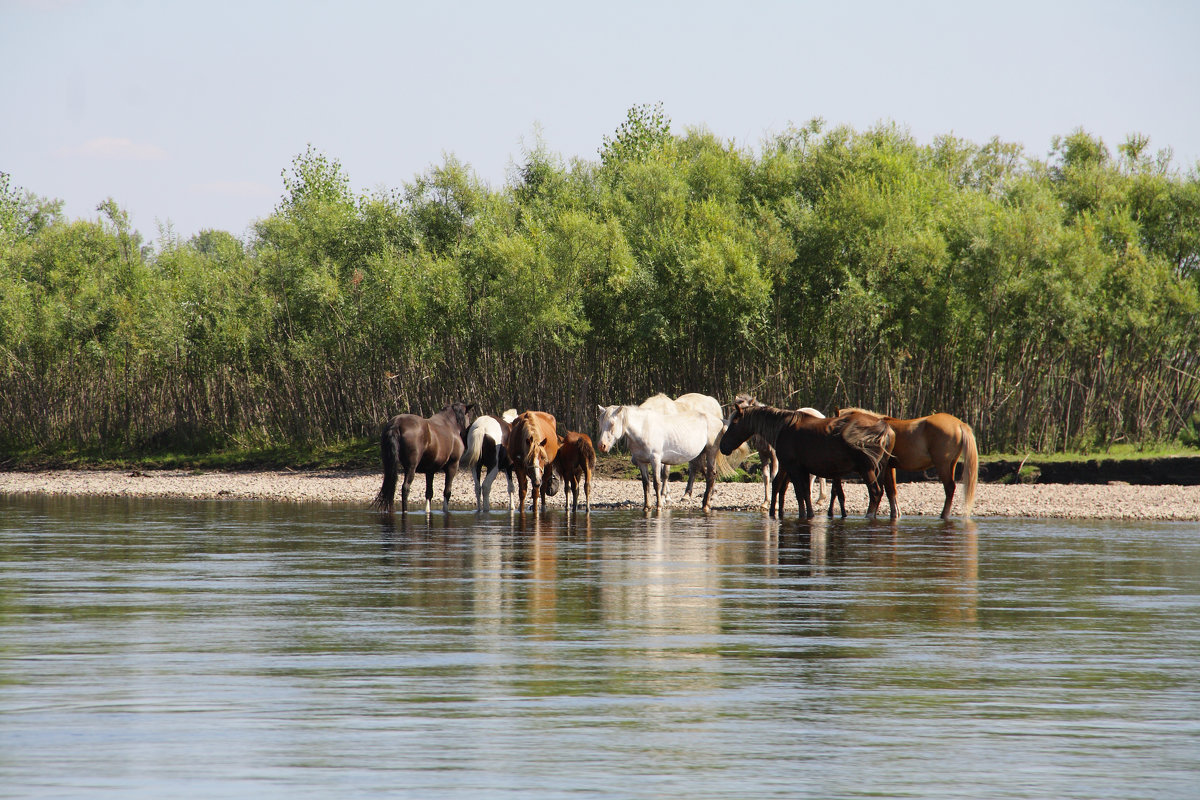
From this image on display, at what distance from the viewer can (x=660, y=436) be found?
70.2ft

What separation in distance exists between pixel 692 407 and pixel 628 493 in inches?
125

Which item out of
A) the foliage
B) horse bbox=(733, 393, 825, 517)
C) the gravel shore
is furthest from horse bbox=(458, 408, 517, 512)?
the foliage

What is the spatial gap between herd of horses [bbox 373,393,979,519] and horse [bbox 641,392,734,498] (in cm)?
4

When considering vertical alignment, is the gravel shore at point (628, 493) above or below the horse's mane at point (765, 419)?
below

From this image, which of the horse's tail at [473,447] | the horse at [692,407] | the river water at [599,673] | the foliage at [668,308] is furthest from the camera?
the foliage at [668,308]

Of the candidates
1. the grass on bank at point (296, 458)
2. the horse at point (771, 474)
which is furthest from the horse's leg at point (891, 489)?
the grass on bank at point (296, 458)

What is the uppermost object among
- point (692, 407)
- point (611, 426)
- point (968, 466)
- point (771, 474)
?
point (692, 407)

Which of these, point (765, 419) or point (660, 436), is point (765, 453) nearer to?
point (765, 419)

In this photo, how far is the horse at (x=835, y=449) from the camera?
18641 mm

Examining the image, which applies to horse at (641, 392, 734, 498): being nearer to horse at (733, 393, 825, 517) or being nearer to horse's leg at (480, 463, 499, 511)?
horse at (733, 393, 825, 517)

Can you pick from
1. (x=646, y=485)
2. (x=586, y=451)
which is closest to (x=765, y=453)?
(x=646, y=485)

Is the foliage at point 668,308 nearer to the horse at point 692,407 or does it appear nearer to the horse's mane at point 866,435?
the horse at point 692,407

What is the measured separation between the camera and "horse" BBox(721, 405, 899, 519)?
18.6 metres

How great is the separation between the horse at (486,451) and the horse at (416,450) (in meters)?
0.36
